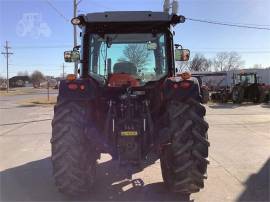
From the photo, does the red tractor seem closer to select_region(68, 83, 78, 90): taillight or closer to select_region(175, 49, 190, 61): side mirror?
select_region(68, 83, 78, 90): taillight

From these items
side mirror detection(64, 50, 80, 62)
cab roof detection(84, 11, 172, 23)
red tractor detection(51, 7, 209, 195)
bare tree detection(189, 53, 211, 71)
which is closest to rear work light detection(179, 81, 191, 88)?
red tractor detection(51, 7, 209, 195)

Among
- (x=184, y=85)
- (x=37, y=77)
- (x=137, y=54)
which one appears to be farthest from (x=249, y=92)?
(x=37, y=77)

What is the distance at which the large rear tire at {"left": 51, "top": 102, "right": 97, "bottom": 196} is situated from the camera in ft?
19.2

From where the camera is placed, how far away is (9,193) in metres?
6.36

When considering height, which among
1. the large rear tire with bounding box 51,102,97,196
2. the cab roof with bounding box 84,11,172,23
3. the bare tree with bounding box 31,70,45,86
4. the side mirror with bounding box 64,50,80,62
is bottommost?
the large rear tire with bounding box 51,102,97,196

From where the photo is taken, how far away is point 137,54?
7000 millimetres

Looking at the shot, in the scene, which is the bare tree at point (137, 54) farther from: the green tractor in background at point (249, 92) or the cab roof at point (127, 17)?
the green tractor in background at point (249, 92)

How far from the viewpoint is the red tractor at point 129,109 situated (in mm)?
5762

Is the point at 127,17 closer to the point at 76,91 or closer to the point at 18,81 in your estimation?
the point at 76,91

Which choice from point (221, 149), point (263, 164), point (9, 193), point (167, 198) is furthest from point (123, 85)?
point (221, 149)

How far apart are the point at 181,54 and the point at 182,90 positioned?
57.1 inches

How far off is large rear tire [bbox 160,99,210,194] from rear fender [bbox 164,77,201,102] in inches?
3.2

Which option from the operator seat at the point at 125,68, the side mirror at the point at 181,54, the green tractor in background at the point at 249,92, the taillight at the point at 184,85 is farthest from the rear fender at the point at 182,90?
the green tractor in background at the point at 249,92

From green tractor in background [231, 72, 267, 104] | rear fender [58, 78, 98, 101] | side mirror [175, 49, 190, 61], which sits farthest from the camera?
green tractor in background [231, 72, 267, 104]
